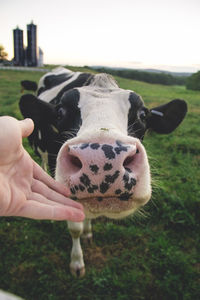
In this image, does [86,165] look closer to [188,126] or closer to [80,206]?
[80,206]

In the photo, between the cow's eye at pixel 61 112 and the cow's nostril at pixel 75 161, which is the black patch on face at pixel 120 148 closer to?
the cow's nostril at pixel 75 161

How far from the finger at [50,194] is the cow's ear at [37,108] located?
4.59 feet

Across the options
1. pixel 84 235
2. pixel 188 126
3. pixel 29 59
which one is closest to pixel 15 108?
pixel 188 126

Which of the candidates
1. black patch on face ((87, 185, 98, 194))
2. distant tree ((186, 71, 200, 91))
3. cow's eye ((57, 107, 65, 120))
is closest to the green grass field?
black patch on face ((87, 185, 98, 194))

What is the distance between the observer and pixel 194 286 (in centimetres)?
255

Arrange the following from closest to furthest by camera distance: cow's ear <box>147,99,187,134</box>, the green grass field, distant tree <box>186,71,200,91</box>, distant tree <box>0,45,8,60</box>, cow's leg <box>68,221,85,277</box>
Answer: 1. the green grass field
2. cow's leg <box>68,221,85,277</box>
3. cow's ear <box>147,99,187,134</box>
4. distant tree <box>186,71,200,91</box>
5. distant tree <box>0,45,8,60</box>

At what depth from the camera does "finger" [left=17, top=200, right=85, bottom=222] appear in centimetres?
140

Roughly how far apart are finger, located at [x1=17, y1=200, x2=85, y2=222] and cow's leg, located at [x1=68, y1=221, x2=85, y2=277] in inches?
55.7

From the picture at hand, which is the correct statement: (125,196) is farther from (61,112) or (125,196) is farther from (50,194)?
(61,112)

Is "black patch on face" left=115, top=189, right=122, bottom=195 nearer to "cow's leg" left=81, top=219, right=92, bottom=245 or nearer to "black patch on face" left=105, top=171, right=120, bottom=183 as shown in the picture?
"black patch on face" left=105, top=171, right=120, bottom=183

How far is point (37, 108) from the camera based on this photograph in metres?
2.92

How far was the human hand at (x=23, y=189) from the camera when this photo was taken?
1.34 m

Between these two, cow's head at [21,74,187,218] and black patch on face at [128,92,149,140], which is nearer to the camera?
cow's head at [21,74,187,218]

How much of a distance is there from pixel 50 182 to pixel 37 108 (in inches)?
60.3
